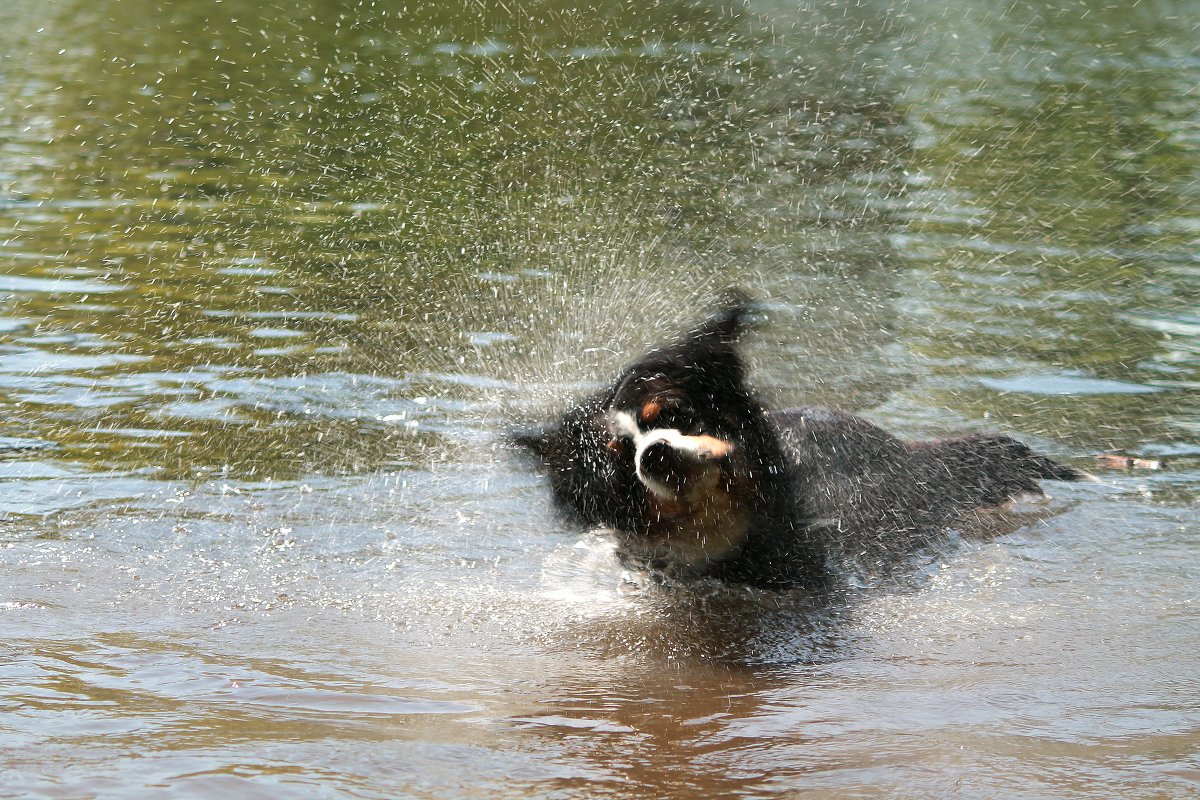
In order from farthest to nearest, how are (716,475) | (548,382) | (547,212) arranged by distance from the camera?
1. (547,212)
2. (548,382)
3. (716,475)

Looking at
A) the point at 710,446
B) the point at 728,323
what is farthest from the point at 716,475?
the point at 728,323

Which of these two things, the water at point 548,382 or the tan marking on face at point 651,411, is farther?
the tan marking on face at point 651,411

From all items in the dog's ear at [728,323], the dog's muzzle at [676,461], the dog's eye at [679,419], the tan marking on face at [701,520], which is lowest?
the tan marking on face at [701,520]

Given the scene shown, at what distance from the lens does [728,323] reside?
5059mm

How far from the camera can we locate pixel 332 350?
855 centimetres

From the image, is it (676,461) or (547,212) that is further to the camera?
(547,212)

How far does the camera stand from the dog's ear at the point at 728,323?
5.05 m

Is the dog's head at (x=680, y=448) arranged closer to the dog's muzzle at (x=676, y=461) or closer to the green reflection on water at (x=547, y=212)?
the dog's muzzle at (x=676, y=461)

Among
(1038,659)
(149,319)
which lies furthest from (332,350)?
(1038,659)

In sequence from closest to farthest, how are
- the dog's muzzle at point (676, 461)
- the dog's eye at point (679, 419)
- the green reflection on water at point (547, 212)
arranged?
the dog's muzzle at point (676, 461) → the dog's eye at point (679, 419) → the green reflection on water at point (547, 212)

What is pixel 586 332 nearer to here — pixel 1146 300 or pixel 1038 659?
pixel 1038 659

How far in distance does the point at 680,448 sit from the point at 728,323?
0.66 meters

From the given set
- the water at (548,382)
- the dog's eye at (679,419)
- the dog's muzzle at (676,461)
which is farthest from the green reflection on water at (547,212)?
the dog's muzzle at (676,461)

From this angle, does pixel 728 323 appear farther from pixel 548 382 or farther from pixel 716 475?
pixel 548 382
